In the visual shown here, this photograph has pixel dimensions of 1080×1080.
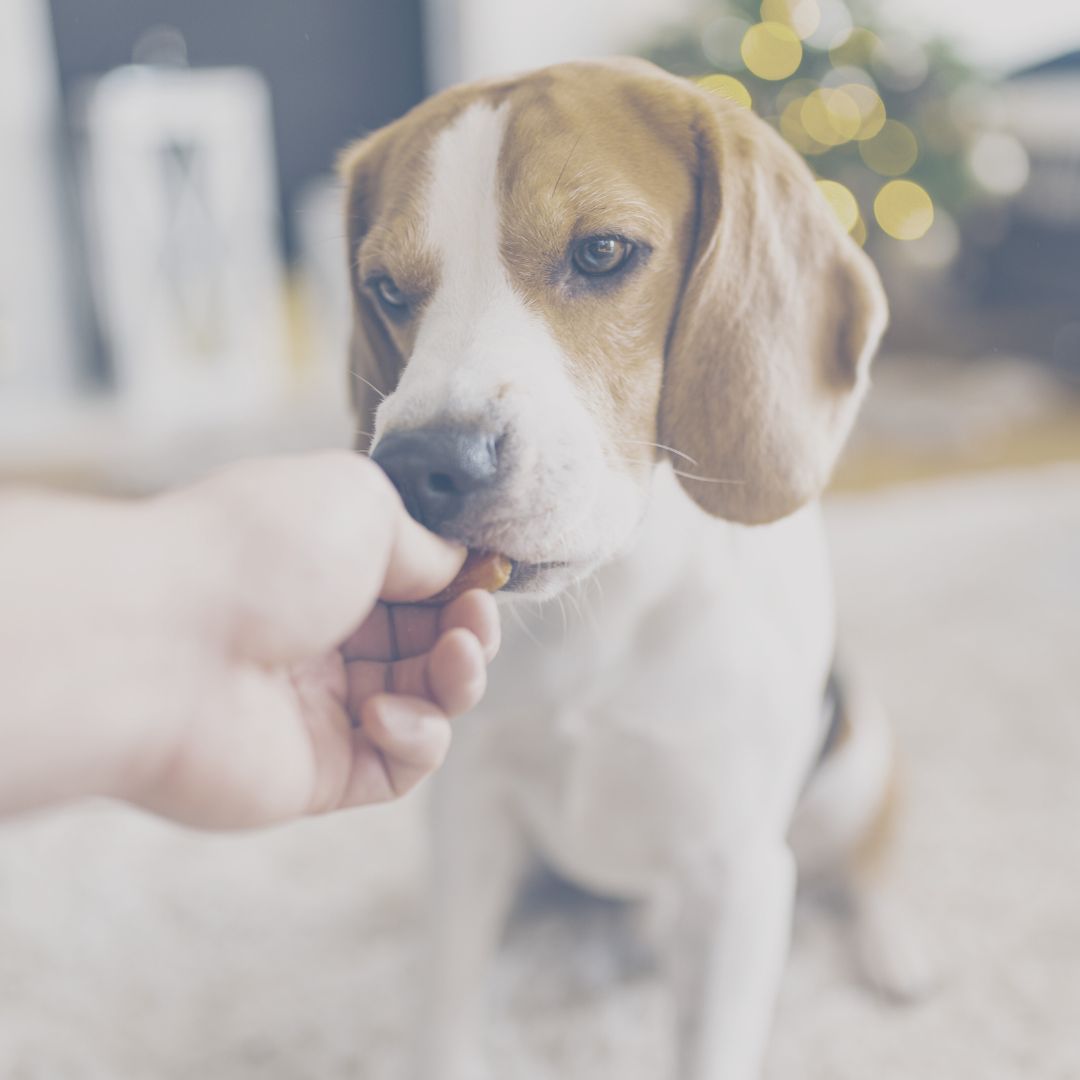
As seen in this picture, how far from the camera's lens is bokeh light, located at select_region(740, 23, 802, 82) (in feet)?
8.82

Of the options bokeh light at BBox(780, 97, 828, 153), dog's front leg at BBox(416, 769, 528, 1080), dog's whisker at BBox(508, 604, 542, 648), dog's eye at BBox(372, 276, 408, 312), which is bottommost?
dog's front leg at BBox(416, 769, 528, 1080)

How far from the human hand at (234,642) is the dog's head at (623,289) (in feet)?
0.48

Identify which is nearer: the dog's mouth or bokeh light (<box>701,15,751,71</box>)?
the dog's mouth

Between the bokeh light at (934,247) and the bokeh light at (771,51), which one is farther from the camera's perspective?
the bokeh light at (934,247)

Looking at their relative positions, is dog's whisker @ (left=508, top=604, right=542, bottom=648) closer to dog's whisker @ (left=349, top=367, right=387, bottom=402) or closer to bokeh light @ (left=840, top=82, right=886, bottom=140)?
dog's whisker @ (left=349, top=367, right=387, bottom=402)

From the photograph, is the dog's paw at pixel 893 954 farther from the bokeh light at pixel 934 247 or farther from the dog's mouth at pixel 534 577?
the bokeh light at pixel 934 247

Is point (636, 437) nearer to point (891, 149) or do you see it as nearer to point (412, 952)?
point (412, 952)

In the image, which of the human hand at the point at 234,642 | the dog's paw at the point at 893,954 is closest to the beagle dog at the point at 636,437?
the human hand at the point at 234,642

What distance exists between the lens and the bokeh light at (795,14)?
2727mm

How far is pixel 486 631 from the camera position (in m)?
0.71

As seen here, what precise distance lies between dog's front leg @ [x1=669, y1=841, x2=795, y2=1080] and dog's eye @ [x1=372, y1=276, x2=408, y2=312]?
0.54 metres

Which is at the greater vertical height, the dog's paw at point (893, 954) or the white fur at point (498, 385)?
the white fur at point (498, 385)

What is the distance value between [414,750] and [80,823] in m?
0.96

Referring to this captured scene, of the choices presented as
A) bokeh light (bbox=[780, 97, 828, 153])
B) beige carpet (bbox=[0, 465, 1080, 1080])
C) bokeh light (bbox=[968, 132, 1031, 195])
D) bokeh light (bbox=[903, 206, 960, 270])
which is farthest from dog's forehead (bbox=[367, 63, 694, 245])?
bokeh light (bbox=[968, 132, 1031, 195])
